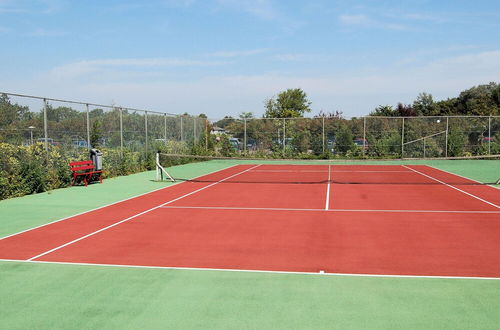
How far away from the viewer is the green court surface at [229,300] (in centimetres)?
452

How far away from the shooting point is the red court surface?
6617 millimetres

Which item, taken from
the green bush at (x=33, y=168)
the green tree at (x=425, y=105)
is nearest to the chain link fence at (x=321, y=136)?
the green bush at (x=33, y=168)

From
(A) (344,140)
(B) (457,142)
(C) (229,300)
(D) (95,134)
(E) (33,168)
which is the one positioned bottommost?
(C) (229,300)

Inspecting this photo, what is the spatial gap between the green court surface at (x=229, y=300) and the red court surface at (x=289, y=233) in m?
0.47

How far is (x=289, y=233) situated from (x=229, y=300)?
3.48 meters

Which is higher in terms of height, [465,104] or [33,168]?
[465,104]

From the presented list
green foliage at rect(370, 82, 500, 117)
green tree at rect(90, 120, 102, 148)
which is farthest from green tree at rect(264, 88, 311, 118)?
green tree at rect(90, 120, 102, 148)

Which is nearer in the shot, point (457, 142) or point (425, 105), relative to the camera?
point (457, 142)

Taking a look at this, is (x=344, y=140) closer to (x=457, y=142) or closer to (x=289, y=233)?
(x=457, y=142)

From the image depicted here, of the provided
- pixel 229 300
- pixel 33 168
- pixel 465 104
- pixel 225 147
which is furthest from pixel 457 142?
pixel 465 104

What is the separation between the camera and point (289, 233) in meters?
8.45

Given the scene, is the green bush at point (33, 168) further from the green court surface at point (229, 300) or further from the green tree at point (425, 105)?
the green tree at point (425, 105)

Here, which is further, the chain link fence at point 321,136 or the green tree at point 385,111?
the green tree at point 385,111

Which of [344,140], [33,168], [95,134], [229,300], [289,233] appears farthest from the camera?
[344,140]
